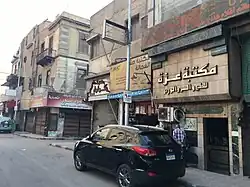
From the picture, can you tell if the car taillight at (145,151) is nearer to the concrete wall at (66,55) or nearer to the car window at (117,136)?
the car window at (117,136)

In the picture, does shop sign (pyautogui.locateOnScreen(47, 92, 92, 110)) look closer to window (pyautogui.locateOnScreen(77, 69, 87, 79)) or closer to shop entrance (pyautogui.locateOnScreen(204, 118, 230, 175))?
window (pyautogui.locateOnScreen(77, 69, 87, 79))

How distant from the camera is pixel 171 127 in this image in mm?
11047

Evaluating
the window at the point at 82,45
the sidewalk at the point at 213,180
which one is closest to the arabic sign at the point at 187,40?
the sidewalk at the point at 213,180

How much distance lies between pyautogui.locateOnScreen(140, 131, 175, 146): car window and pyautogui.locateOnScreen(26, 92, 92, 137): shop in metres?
17.8

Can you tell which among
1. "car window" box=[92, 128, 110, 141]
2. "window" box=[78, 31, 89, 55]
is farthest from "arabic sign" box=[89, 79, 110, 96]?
"window" box=[78, 31, 89, 55]

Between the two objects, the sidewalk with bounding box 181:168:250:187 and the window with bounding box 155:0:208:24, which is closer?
the sidewalk with bounding box 181:168:250:187

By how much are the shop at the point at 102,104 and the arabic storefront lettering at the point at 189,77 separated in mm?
5436

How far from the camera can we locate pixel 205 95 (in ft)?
29.7

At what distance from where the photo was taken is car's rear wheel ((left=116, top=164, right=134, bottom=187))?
6.62 meters

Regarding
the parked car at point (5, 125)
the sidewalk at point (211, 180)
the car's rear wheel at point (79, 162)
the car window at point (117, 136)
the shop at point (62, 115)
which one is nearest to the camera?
the sidewalk at point (211, 180)

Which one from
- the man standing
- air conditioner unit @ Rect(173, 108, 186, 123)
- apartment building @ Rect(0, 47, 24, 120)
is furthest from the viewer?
apartment building @ Rect(0, 47, 24, 120)

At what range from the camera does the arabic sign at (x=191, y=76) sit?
8.66 metres

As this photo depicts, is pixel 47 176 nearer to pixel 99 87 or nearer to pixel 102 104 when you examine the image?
pixel 99 87

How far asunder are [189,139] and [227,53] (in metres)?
3.64
